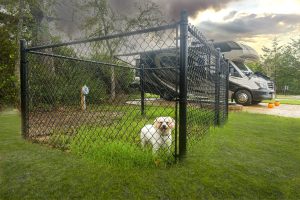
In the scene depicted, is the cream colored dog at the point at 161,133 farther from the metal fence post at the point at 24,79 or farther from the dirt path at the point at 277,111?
the dirt path at the point at 277,111

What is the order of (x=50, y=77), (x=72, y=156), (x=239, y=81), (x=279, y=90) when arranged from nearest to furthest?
(x=72, y=156)
(x=50, y=77)
(x=239, y=81)
(x=279, y=90)

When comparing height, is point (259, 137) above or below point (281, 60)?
below

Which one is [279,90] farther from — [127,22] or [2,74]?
[2,74]

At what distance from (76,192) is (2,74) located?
27.9 ft

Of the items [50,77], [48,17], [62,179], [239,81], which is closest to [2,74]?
[50,77]

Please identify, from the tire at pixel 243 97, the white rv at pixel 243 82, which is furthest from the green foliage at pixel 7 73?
the tire at pixel 243 97

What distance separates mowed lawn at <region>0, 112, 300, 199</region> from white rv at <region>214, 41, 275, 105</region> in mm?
7840

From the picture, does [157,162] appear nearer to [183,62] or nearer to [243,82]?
[183,62]

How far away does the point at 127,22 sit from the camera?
12875 millimetres

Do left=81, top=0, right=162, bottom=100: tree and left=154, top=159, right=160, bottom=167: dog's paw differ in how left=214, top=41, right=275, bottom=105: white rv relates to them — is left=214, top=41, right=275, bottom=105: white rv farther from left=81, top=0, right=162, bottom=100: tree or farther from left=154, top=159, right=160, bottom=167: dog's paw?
left=154, top=159, right=160, bottom=167: dog's paw

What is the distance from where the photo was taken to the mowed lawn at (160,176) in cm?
203

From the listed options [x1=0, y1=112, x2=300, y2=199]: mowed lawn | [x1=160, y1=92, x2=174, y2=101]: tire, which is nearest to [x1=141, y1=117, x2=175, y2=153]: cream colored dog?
[x1=0, y1=112, x2=300, y2=199]: mowed lawn

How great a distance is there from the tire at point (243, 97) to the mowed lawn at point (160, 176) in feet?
25.6

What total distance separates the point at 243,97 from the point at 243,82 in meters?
0.63
